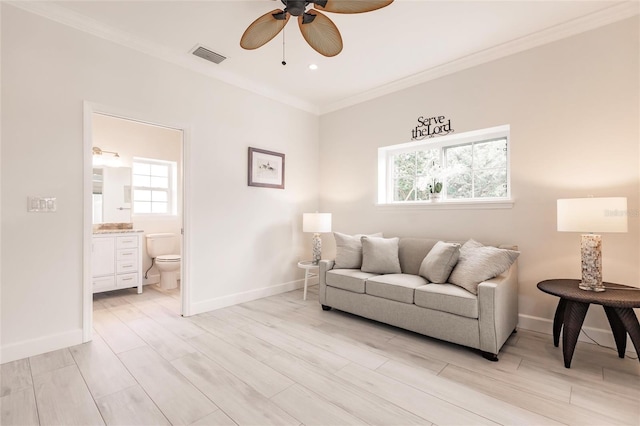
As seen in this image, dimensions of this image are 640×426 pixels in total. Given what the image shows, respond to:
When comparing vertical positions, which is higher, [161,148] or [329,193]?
[161,148]

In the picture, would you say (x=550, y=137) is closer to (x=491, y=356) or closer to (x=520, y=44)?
(x=520, y=44)

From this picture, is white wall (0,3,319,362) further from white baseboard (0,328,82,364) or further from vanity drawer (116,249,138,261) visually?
vanity drawer (116,249,138,261)

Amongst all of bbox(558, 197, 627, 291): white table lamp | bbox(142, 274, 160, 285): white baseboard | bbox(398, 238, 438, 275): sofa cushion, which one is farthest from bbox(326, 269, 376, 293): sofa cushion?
bbox(142, 274, 160, 285): white baseboard

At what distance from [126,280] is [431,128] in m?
4.39

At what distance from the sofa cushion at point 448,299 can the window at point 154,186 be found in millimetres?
4212

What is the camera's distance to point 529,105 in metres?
2.85

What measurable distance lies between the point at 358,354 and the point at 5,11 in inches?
147

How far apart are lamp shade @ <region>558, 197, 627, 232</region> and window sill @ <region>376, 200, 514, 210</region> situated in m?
0.71

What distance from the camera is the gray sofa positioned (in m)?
2.28

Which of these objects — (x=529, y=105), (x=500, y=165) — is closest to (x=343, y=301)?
(x=500, y=165)

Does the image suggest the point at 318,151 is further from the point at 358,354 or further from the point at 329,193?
the point at 358,354

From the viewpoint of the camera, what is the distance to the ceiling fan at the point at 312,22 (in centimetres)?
189

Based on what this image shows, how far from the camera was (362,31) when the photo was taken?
106 inches

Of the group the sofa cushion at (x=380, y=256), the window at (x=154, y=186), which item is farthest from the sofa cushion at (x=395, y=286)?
the window at (x=154, y=186)
